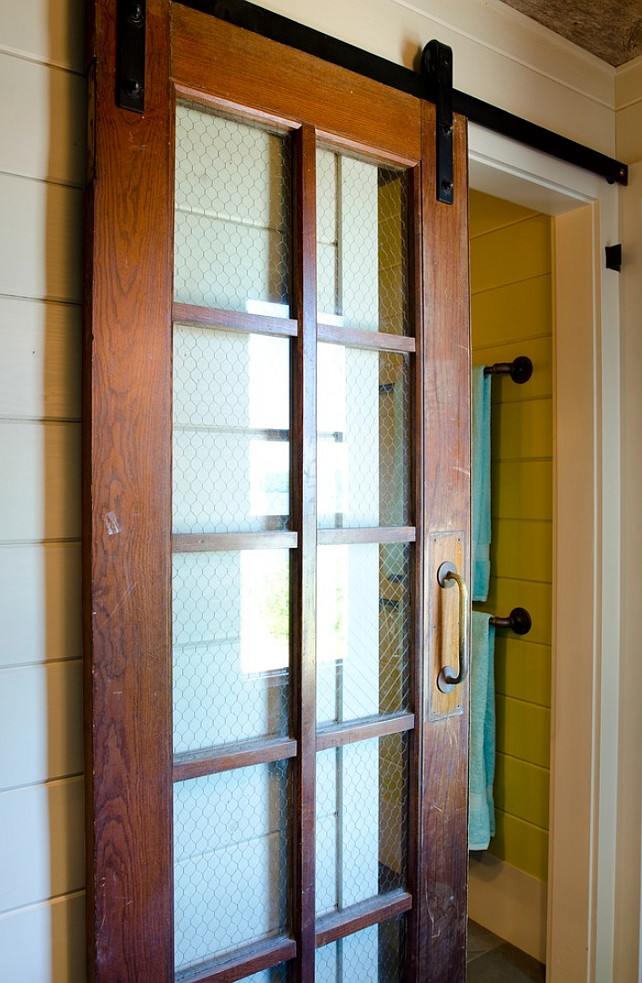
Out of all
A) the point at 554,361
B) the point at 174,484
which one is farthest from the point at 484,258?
the point at 174,484

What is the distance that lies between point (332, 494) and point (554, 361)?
0.92m

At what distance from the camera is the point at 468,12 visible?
142 centimetres

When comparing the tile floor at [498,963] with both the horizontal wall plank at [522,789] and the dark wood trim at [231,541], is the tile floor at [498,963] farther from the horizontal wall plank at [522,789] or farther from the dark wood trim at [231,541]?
the dark wood trim at [231,541]

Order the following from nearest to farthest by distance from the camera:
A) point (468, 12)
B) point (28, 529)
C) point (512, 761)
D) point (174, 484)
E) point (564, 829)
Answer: point (28, 529) → point (174, 484) → point (468, 12) → point (564, 829) → point (512, 761)

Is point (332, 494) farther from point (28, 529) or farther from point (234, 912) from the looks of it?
point (234, 912)

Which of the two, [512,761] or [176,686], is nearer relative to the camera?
[176,686]

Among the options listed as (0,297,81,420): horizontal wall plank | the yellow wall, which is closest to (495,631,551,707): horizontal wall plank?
the yellow wall

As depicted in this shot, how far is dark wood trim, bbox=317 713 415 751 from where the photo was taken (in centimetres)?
115

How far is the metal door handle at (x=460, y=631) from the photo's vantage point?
1.28 metres

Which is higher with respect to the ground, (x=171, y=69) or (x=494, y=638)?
(x=171, y=69)

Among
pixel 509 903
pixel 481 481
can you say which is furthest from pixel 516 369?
pixel 509 903

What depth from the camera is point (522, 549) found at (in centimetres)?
197

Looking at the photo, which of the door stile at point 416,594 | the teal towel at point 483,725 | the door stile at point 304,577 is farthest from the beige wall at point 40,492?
the teal towel at point 483,725

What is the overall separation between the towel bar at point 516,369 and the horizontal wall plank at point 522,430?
0.07 m
